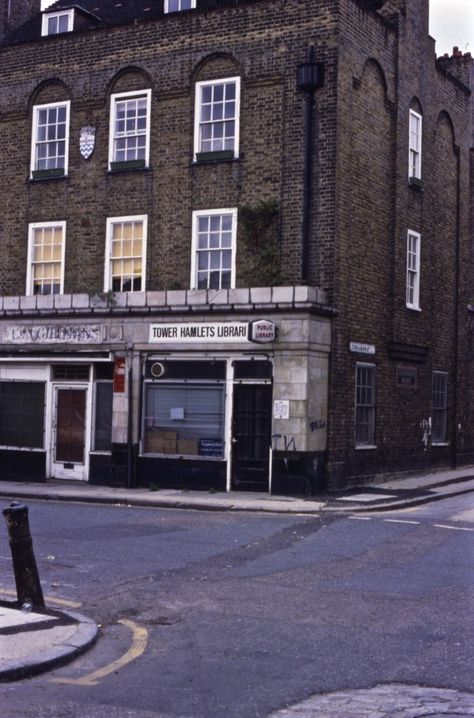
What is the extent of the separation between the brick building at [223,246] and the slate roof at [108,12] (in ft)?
0.71

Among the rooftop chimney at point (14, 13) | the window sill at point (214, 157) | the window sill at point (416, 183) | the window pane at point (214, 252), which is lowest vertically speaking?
the window pane at point (214, 252)

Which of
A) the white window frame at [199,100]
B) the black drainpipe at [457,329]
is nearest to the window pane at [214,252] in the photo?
the white window frame at [199,100]

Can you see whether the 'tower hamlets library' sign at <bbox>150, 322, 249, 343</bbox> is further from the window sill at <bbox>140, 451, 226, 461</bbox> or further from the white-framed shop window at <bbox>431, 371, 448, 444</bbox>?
the white-framed shop window at <bbox>431, 371, 448, 444</bbox>

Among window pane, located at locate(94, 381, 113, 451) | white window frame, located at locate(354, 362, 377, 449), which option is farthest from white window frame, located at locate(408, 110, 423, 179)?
window pane, located at locate(94, 381, 113, 451)

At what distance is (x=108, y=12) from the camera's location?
96.1 feet

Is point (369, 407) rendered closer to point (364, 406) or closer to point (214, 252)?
point (364, 406)

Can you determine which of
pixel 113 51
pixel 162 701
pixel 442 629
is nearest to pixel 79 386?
pixel 113 51

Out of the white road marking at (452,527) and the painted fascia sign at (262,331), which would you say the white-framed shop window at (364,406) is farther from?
the white road marking at (452,527)

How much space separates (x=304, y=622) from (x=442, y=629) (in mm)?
1255

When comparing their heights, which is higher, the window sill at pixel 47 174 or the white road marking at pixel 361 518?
the window sill at pixel 47 174

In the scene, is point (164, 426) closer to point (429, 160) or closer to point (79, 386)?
point (79, 386)

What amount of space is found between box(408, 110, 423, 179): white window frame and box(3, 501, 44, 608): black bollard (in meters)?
18.0

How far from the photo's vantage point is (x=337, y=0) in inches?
866

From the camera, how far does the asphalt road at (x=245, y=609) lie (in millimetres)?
7246
